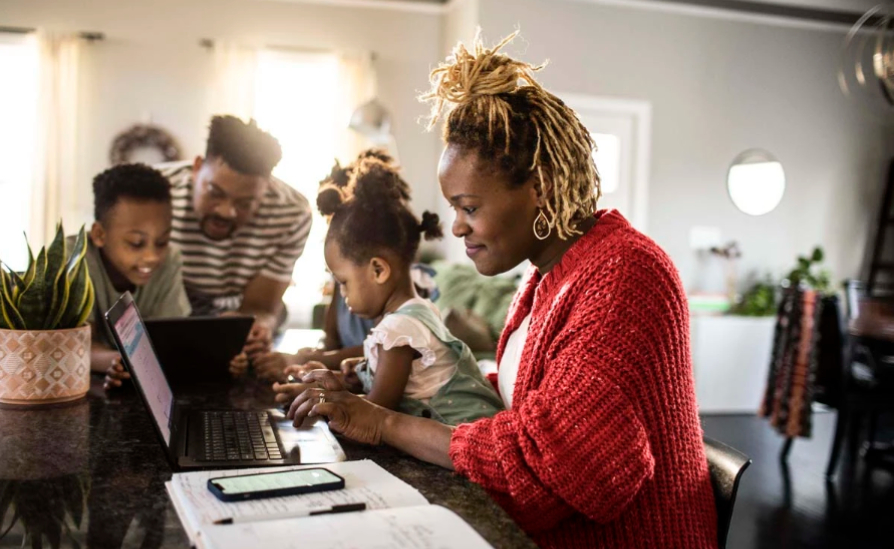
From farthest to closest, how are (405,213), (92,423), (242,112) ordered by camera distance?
(242,112)
(405,213)
(92,423)

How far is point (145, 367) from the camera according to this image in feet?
4.19

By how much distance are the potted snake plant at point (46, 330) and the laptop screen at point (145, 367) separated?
0.18 m

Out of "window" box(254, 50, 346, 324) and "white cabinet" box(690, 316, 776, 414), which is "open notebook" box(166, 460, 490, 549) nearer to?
"white cabinet" box(690, 316, 776, 414)

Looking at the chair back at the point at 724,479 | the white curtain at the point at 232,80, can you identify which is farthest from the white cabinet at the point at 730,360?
the chair back at the point at 724,479

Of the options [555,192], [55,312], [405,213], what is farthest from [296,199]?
[555,192]

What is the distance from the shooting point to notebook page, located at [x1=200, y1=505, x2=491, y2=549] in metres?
0.78

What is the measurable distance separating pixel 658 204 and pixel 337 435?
5.21 metres

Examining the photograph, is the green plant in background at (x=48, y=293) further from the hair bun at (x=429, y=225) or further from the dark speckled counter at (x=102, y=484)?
the hair bun at (x=429, y=225)

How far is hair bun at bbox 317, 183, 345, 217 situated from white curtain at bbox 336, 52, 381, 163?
4271 mm

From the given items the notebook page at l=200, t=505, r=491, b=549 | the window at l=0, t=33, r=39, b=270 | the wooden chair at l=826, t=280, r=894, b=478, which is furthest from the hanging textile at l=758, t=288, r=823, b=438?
the window at l=0, t=33, r=39, b=270

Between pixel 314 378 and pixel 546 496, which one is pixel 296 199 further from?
pixel 546 496

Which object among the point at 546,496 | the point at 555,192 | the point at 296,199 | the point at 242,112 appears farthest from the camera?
the point at 242,112

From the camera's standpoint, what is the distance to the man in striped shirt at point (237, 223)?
2248 millimetres

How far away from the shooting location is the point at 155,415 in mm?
1139
